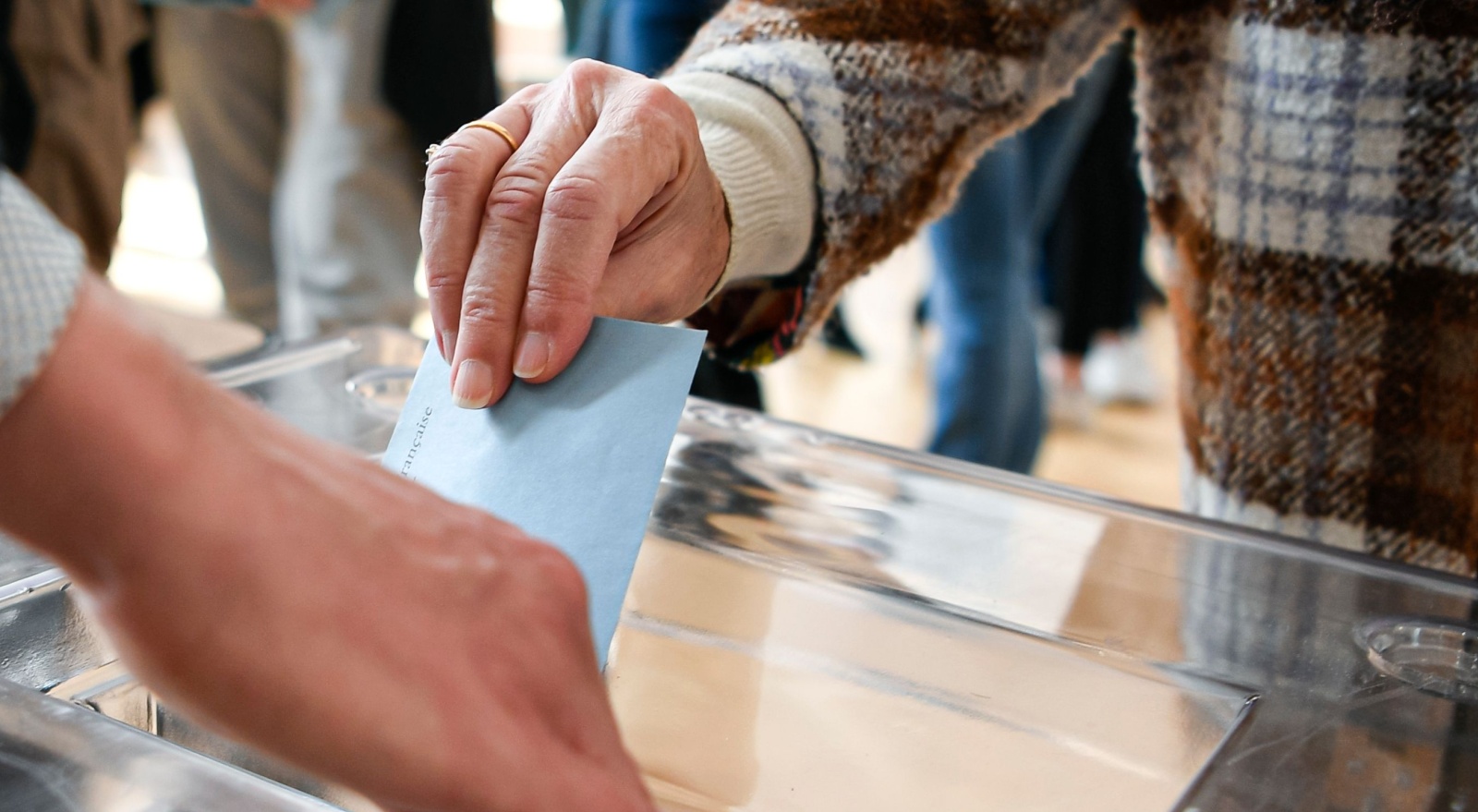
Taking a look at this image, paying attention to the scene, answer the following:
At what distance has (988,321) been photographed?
1.56 metres

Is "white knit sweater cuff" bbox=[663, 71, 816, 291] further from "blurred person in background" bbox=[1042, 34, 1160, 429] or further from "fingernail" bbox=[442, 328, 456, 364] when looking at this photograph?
"blurred person in background" bbox=[1042, 34, 1160, 429]

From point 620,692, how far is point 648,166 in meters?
0.23

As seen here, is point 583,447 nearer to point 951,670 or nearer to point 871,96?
point 951,670

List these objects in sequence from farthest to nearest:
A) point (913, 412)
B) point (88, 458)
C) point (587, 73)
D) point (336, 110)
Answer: point (913, 412) → point (336, 110) → point (587, 73) → point (88, 458)

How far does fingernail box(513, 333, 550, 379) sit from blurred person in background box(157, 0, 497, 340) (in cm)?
79

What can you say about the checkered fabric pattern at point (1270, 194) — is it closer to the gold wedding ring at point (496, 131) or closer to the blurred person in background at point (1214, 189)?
the blurred person in background at point (1214, 189)

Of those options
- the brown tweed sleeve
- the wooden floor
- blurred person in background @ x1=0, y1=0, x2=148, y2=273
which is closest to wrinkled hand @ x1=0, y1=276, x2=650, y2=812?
the brown tweed sleeve

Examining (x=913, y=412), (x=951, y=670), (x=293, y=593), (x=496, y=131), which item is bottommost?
(x=913, y=412)

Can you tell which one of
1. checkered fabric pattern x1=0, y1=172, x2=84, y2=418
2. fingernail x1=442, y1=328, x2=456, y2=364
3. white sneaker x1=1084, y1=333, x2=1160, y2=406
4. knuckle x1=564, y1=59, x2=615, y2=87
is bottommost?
white sneaker x1=1084, y1=333, x2=1160, y2=406

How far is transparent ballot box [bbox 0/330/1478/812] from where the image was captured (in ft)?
1.38

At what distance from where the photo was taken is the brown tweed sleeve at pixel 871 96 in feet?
2.26

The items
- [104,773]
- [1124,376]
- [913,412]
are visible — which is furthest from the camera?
[1124,376]

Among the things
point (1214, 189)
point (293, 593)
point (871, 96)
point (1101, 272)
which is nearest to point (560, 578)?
point (293, 593)

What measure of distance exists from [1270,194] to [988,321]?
0.86 meters
